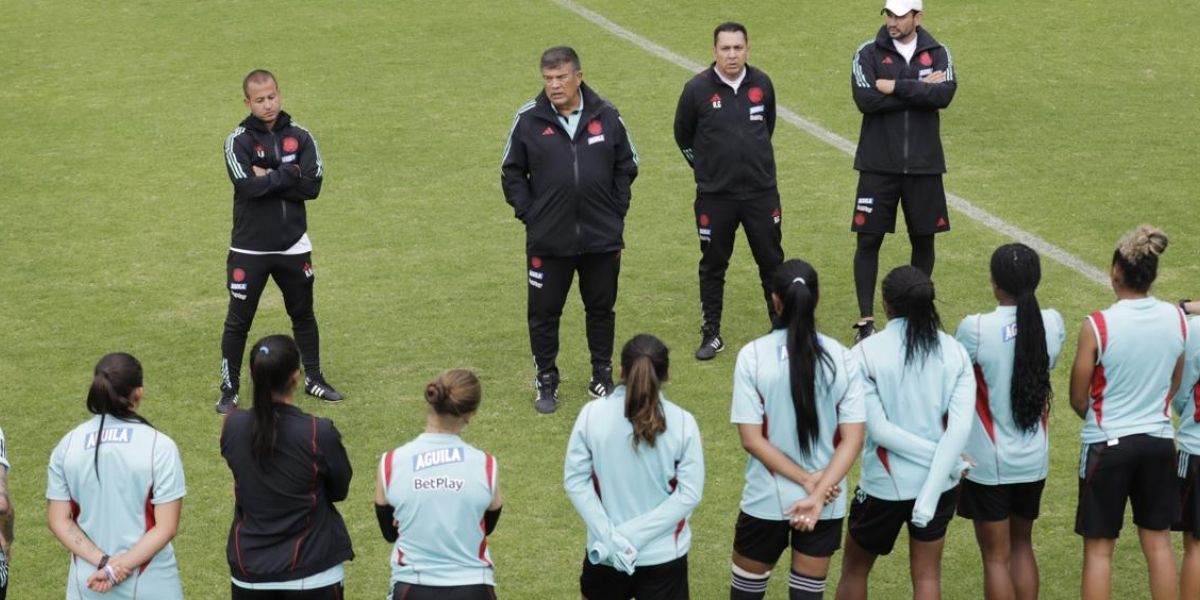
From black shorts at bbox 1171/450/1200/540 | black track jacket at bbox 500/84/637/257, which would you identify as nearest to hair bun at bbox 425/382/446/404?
black shorts at bbox 1171/450/1200/540

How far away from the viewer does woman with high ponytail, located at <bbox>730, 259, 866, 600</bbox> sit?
581 centimetres

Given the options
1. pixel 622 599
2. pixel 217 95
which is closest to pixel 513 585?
pixel 622 599

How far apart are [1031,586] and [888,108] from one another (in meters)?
4.00

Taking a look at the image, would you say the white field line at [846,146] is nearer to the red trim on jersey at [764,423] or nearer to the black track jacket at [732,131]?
the black track jacket at [732,131]

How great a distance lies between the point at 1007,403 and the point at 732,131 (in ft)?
12.7

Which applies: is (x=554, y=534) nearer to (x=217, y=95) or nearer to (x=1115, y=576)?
(x=1115, y=576)

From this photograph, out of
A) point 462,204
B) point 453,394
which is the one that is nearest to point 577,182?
point 453,394

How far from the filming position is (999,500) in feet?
20.6

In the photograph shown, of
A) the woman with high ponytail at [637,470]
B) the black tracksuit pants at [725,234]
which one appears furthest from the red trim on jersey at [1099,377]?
the black tracksuit pants at [725,234]

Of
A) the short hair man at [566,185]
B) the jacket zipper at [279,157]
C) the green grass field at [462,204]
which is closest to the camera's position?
the green grass field at [462,204]

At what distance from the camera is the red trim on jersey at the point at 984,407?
6.21 m

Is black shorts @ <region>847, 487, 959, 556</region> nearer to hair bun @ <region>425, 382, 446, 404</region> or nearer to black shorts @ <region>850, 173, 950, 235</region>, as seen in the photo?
hair bun @ <region>425, 382, 446, 404</region>

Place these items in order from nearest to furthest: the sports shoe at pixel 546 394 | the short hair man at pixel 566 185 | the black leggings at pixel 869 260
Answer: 1. the short hair man at pixel 566 185
2. the sports shoe at pixel 546 394
3. the black leggings at pixel 869 260

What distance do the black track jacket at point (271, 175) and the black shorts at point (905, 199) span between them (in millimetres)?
Result: 3465
